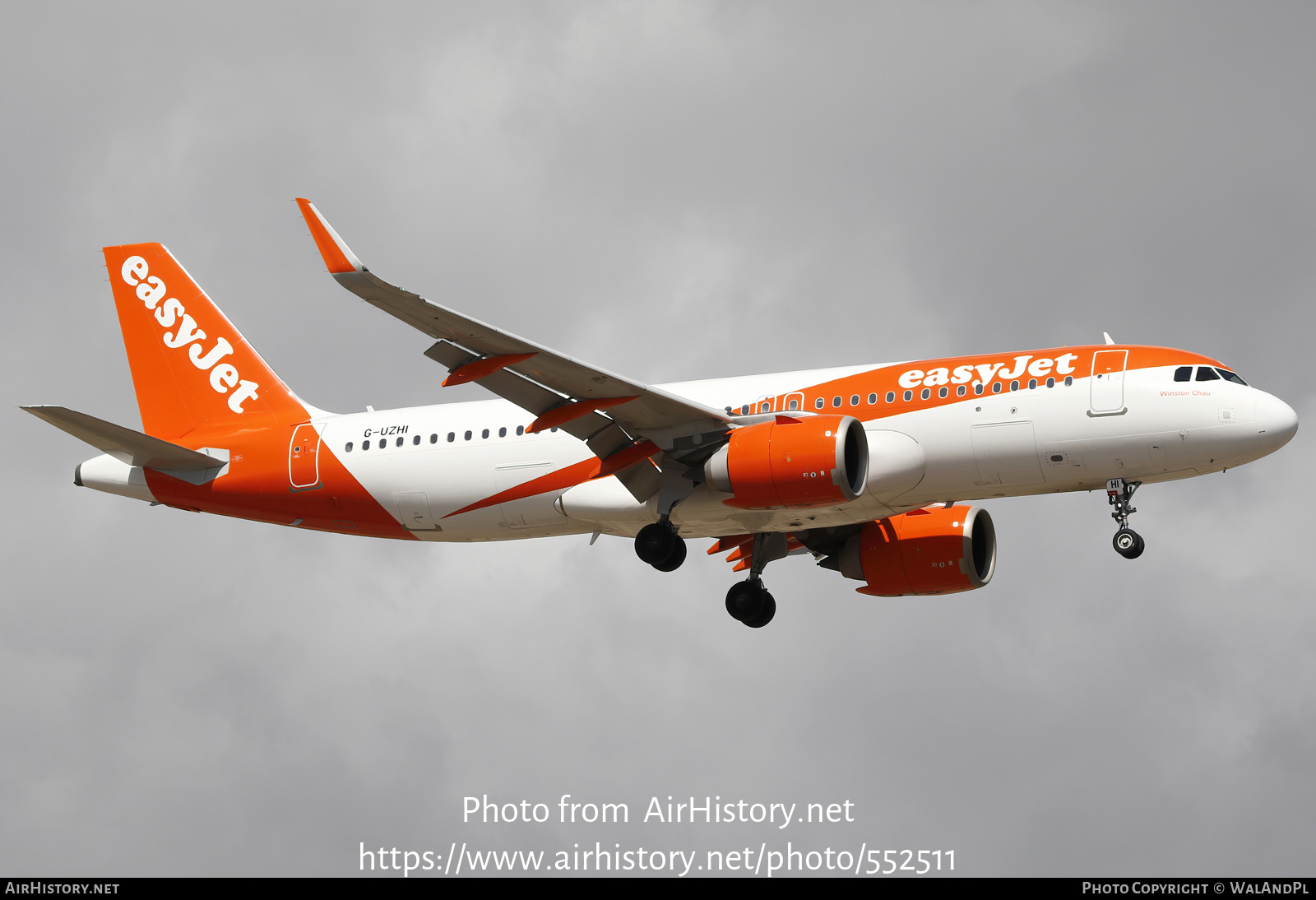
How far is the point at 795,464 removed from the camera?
3033 cm

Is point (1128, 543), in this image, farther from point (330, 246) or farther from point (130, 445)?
point (130, 445)

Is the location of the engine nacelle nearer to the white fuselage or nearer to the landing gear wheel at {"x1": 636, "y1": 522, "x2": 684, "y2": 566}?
the white fuselage

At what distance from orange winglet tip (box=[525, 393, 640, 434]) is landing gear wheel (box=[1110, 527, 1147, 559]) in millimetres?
10113

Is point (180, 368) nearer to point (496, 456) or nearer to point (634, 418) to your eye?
point (496, 456)

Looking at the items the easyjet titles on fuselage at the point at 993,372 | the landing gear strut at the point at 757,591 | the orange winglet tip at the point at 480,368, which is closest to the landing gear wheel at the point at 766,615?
the landing gear strut at the point at 757,591

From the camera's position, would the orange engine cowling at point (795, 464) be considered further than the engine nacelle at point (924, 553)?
No

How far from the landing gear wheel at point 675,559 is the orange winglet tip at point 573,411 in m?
3.60

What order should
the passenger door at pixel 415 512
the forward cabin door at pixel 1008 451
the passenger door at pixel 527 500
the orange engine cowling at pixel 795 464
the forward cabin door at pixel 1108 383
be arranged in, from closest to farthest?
the orange engine cowling at pixel 795 464
the forward cabin door at pixel 1108 383
the forward cabin door at pixel 1008 451
the passenger door at pixel 527 500
the passenger door at pixel 415 512

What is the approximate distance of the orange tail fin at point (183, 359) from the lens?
3847 cm

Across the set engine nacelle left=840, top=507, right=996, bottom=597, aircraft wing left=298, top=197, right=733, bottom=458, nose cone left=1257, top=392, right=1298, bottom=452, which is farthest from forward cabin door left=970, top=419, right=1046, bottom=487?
engine nacelle left=840, top=507, right=996, bottom=597

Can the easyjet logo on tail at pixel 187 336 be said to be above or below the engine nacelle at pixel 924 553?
above

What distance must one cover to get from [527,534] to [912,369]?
936 cm

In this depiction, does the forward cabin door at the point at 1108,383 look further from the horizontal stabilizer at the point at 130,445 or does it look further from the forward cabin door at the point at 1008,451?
the horizontal stabilizer at the point at 130,445

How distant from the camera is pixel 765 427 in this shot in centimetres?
3120
